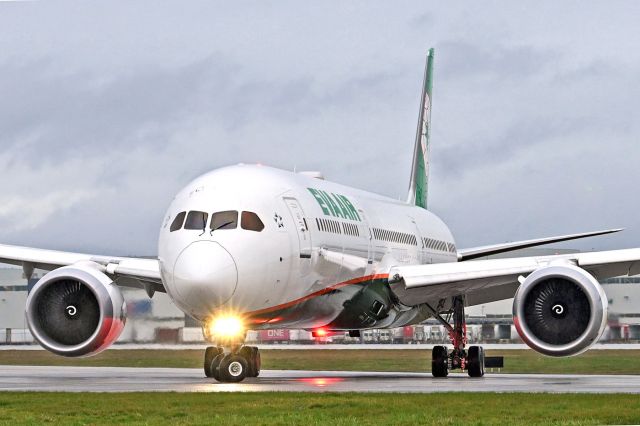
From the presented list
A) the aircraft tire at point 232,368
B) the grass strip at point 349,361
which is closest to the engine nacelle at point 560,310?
the aircraft tire at point 232,368

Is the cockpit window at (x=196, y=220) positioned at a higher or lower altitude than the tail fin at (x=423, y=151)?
lower

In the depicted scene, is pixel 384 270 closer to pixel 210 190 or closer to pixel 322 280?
pixel 322 280

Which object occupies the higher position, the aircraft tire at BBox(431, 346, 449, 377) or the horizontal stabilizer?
the horizontal stabilizer

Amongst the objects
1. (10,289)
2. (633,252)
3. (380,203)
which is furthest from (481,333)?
(633,252)

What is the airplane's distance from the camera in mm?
24531

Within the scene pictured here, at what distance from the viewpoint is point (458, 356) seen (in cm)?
3425

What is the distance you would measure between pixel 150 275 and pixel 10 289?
5175 centimetres

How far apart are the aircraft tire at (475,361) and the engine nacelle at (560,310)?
7.75 meters

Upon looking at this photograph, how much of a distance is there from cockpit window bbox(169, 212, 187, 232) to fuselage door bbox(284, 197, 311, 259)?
2.61 metres

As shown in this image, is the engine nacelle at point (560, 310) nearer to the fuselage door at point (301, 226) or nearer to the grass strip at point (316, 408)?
the grass strip at point (316, 408)

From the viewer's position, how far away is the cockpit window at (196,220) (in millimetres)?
24672

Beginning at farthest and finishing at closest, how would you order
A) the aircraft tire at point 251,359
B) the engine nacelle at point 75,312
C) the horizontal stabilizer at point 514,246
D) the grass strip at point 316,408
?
1. the horizontal stabilizer at point 514,246
2. the aircraft tire at point 251,359
3. the engine nacelle at point 75,312
4. the grass strip at point 316,408

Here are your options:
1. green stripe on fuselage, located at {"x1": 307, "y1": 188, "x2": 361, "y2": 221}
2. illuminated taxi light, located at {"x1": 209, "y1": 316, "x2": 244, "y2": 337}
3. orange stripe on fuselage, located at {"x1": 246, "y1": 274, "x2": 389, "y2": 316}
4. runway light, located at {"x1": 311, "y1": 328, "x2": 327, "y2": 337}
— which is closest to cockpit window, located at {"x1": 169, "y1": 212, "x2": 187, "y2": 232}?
illuminated taxi light, located at {"x1": 209, "y1": 316, "x2": 244, "y2": 337}

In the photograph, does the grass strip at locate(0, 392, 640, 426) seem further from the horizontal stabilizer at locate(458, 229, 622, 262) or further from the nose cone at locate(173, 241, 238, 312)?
the horizontal stabilizer at locate(458, 229, 622, 262)
